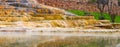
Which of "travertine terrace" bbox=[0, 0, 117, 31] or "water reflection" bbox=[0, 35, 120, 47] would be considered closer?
"water reflection" bbox=[0, 35, 120, 47]

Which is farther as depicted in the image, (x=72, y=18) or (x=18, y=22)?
(x=72, y=18)

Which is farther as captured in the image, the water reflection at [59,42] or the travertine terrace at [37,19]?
the travertine terrace at [37,19]

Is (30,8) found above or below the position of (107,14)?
above

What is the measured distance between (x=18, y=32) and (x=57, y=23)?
18.5ft

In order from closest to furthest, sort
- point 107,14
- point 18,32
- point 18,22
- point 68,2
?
point 18,32, point 18,22, point 107,14, point 68,2

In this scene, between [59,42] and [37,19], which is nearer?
[59,42]

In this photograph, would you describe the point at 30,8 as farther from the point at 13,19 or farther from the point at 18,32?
the point at 18,32

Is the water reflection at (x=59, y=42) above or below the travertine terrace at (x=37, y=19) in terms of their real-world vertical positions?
above

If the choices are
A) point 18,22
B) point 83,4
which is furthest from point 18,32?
point 83,4

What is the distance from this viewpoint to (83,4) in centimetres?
6266

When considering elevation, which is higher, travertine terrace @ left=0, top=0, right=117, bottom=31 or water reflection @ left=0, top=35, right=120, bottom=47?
water reflection @ left=0, top=35, right=120, bottom=47

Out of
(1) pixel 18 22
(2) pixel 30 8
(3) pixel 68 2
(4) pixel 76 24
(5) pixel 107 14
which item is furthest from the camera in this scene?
(3) pixel 68 2

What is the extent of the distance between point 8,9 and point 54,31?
267 inches

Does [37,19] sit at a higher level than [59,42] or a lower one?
lower
